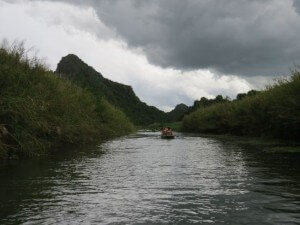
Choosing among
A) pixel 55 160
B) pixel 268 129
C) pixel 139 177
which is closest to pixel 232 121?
pixel 268 129

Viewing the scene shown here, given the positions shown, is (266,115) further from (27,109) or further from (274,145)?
(27,109)

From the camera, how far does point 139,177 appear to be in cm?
2217

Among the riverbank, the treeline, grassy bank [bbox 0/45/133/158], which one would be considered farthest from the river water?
the treeline

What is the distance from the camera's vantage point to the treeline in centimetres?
5011

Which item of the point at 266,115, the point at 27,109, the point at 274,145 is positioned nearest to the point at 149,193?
the point at 27,109

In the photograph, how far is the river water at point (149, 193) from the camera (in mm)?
13531

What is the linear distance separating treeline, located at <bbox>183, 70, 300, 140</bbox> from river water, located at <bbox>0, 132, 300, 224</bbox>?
23.1m

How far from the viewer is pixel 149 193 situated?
1758cm

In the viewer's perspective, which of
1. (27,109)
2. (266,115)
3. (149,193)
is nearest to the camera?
(149,193)

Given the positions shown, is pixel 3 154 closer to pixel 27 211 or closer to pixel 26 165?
pixel 26 165

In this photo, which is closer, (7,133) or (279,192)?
(279,192)

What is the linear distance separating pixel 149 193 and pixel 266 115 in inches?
1998

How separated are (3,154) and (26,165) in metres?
2.76

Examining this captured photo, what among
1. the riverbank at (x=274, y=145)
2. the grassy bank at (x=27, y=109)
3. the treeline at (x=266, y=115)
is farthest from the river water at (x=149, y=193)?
the treeline at (x=266, y=115)
